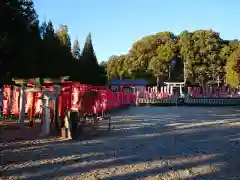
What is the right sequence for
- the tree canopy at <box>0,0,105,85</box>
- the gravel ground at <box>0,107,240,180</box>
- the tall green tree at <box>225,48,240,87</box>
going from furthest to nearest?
the tall green tree at <box>225,48,240,87</box> < the tree canopy at <box>0,0,105,85</box> < the gravel ground at <box>0,107,240,180</box>

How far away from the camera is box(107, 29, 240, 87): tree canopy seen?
61531mm

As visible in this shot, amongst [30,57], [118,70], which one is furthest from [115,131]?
[118,70]

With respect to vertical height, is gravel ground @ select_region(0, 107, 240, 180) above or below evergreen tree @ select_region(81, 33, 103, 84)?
below

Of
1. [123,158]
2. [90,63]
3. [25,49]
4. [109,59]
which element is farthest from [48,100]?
[109,59]

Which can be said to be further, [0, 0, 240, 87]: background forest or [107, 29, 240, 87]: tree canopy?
[107, 29, 240, 87]: tree canopy

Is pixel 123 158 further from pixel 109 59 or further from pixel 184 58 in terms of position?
pixel 109 59

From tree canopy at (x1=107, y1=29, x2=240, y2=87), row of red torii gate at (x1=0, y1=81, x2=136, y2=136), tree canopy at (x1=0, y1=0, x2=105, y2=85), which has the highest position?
tree canopy at (x1=107, y1=29, x2=240, y2=87)

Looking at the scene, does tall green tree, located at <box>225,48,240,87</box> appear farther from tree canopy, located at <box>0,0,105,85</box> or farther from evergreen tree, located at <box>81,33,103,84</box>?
tree canopy, located at <box>0,0,105,85</box>

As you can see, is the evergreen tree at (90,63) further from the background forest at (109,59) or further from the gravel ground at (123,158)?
the gravel ground at (123,158)

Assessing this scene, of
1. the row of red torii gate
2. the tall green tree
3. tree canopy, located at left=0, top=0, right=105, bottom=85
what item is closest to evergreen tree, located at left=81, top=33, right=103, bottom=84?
tree canopy, located at left=0, top=0, right=105, bottom=85

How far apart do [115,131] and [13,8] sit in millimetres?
12533

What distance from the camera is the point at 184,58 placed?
65.1 m

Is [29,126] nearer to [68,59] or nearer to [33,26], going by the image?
[33,26]

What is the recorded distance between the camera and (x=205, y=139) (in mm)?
11508
